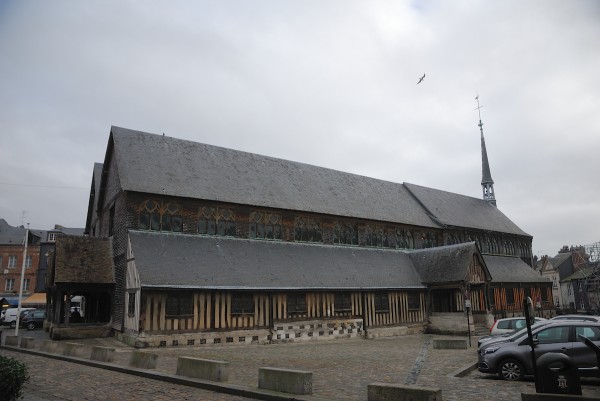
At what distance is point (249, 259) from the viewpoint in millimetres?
22312

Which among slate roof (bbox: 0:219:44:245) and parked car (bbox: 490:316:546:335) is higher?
slate roof (bbox: 0:219:44:245)

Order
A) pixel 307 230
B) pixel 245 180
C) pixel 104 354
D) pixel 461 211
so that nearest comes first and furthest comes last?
pixel 104 354
pixel 245 180
pixel 307 230
pixel 461 211

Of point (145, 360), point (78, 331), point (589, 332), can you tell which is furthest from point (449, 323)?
point (78, 331)

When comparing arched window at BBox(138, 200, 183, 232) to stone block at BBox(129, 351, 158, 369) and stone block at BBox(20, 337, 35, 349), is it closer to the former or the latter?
stone block at BBox(20, 337, 35, 349)

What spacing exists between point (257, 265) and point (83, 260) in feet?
27.5

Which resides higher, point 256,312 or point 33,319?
point 256,312

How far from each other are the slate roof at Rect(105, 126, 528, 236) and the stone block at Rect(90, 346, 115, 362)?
8.62m

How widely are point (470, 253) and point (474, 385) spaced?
1738 cm

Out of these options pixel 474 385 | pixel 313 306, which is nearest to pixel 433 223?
pixel 313 306

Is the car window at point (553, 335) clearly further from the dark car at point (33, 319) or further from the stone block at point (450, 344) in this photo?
the dark car at point (33, 319)

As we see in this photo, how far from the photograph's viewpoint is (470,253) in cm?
2609

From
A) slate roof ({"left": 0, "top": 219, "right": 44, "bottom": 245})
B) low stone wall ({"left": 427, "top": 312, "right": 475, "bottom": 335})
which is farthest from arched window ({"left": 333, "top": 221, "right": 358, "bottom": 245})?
slate roof ({"left": 0, "top": 219, "right": 44, "bottom": 245})

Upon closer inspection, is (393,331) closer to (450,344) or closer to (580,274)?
(450,344)

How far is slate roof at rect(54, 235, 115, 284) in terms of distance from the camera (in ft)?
67.5
